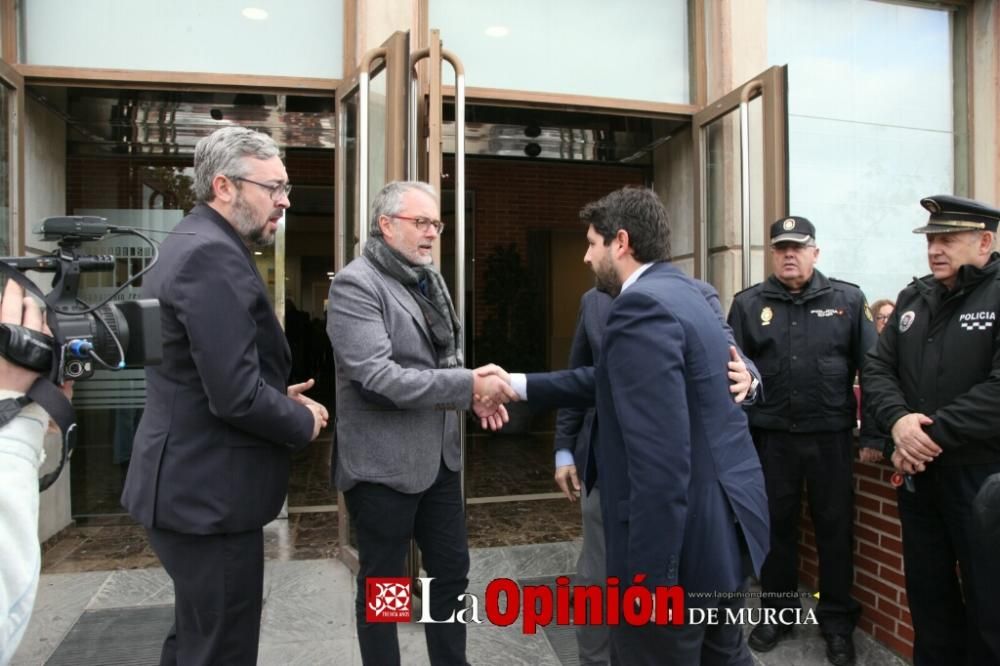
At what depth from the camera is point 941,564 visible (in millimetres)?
2840

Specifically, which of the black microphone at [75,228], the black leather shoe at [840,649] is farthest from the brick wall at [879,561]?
the black microphone at [75,228]

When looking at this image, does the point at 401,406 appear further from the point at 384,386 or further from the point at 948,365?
the point at 948,365

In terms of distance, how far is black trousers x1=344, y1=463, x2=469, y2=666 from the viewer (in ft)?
8.34

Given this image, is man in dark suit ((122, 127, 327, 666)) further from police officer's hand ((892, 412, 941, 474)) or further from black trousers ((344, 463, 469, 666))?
police officer's hand ((892, 412, 941, 474))

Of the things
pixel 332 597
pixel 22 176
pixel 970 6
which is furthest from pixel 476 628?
pixel 970 6

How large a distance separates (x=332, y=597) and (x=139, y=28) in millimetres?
3741

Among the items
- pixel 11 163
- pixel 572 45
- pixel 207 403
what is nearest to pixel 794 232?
pixel 572 45

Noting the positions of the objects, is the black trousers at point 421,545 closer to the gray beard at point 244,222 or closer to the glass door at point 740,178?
the gray beard at point 244,222

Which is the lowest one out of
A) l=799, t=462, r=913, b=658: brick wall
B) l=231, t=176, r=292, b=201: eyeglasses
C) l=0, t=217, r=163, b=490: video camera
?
l=799, t=462, r=913, b=658: brick wall

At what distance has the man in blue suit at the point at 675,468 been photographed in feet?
6.11

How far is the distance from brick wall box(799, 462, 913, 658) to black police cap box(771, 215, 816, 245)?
118 cm

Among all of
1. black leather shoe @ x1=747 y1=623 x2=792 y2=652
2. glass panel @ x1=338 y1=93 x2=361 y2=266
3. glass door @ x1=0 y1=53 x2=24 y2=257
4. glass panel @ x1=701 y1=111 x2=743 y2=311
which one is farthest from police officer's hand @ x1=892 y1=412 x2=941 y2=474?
glass door @ x1=0 y1=53 x2=24 y2=257

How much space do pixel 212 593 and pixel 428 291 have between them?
132 centimetres

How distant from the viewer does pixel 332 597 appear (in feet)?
13.0
